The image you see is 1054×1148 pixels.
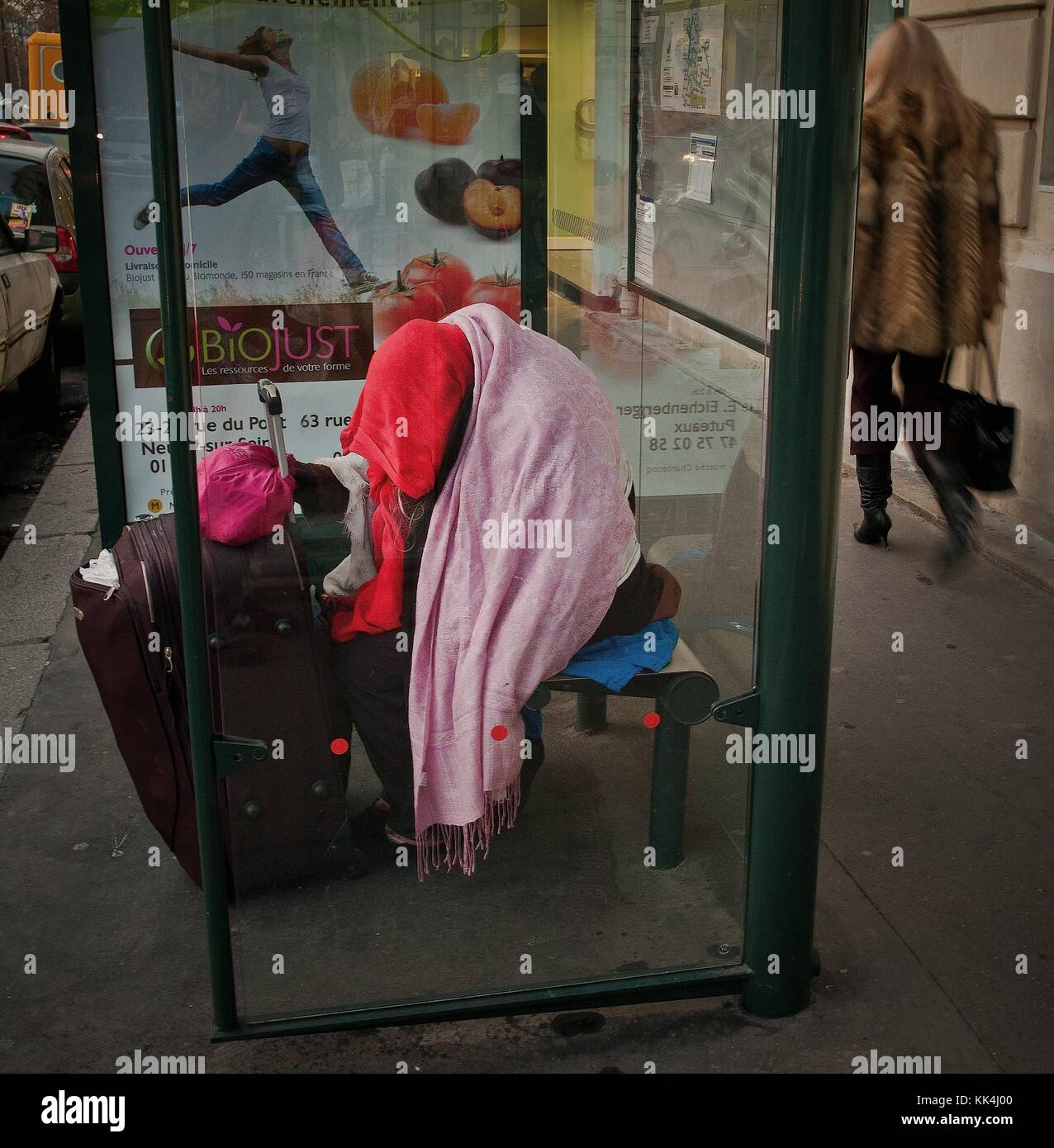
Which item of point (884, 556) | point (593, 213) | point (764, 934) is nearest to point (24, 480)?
point (884, 556)

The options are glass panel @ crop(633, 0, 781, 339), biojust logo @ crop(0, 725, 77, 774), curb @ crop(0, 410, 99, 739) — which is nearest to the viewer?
glass panel @ crop(633, 0, 781, 339)

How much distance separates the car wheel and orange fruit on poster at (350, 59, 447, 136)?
20.9ft

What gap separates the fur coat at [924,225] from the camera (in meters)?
4.71

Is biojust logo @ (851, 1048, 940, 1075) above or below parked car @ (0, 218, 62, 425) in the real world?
below

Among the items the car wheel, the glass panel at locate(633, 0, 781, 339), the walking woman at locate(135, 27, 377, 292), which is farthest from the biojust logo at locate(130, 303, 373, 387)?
the car wheel

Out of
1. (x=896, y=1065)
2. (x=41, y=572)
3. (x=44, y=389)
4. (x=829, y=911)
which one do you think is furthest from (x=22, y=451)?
(x=896, y=1065)

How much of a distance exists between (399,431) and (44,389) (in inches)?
302

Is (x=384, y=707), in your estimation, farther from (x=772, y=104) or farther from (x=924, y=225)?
(x=924, y=225)

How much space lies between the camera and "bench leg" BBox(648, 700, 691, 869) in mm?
A: 3102

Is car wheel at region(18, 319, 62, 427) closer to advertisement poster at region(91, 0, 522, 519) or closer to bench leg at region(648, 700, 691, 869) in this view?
advertisement poster at region(91, 0, 522, 519)

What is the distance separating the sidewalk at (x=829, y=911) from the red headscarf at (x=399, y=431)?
1.91 ft

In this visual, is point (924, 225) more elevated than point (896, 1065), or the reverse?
point (924, 225)
